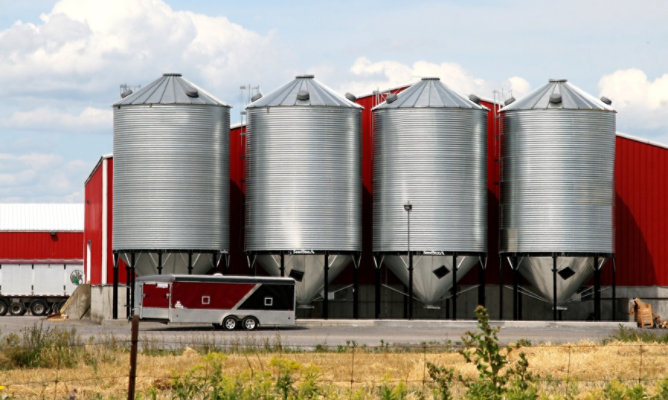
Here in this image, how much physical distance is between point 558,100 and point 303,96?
Result: 11797 millimetres

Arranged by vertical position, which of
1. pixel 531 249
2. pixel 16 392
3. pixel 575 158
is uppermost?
pixel 575 158

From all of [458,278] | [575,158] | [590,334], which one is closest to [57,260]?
[458,278]

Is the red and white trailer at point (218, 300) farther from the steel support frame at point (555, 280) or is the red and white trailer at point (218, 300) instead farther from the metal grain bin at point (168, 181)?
the steel support frame at point (555, 280)

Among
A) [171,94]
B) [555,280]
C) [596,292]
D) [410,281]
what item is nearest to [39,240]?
[171,94]

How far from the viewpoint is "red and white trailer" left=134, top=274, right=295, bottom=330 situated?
43.8 m

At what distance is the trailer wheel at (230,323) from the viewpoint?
44031mm

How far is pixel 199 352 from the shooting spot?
1137 inches

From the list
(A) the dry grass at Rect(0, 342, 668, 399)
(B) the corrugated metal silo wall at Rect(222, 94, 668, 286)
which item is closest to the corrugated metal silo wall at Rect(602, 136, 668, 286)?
(B) the corrugated metal silo wall at Rect(222, 94, 668, 286)

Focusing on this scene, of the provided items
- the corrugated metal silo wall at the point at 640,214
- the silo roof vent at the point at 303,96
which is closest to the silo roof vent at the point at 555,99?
the corrugated metal silo wall at the point at 640,214

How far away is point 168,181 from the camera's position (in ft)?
170

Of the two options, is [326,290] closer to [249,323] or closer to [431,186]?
[431,186]

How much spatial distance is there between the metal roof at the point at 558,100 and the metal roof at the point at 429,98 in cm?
208

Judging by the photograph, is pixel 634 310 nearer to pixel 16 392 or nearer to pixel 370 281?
pixel 370 281

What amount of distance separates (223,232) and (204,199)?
195cm
